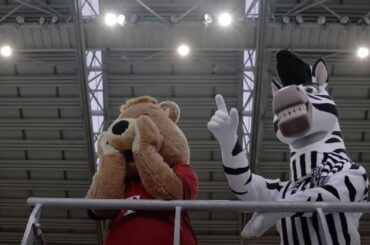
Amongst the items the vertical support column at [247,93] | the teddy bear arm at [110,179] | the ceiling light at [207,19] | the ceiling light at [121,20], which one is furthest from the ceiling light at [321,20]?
the teddy bear arm at [110,179]

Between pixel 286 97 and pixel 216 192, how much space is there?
11.6 metres

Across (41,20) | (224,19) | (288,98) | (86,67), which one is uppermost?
(41,20)

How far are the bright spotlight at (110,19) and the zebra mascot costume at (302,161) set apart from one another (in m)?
7.94

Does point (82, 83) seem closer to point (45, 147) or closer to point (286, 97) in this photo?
point (45, 147)

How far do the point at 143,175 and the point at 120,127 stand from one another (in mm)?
501

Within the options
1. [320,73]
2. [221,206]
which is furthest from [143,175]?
[320,73]

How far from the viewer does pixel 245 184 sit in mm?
4488

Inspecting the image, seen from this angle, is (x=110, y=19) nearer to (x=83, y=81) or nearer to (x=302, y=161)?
(x=83, y=81)

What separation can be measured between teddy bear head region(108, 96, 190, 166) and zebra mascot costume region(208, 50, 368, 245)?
0.98 ft

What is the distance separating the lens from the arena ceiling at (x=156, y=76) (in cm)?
1255

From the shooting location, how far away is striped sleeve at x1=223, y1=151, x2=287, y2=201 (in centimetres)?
448

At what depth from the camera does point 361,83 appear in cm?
1368

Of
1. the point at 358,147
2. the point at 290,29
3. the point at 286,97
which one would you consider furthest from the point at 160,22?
the point at 286,97

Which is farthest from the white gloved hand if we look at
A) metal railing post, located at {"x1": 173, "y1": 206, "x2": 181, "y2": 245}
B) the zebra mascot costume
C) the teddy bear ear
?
metal railing post, located at {"x1": 173, "y1": 206, "x2": 181, "y2": 245}
